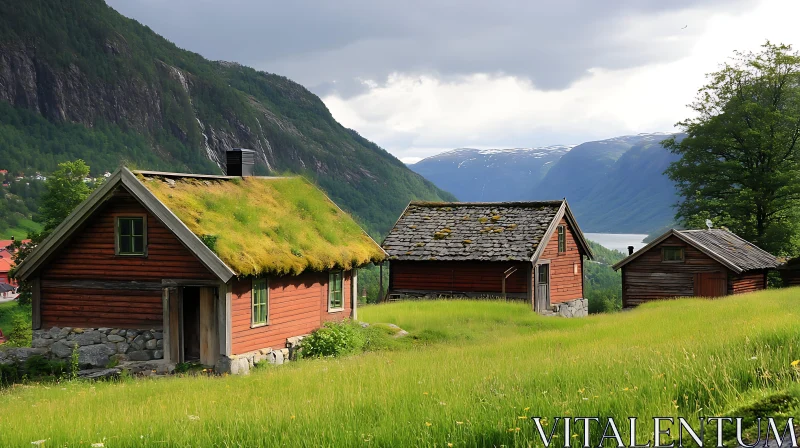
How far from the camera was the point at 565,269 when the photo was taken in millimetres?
43156

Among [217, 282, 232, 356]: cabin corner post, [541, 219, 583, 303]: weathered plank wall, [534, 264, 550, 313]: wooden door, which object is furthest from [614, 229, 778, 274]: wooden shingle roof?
[217, 282, 232, 356]: cabin corner post

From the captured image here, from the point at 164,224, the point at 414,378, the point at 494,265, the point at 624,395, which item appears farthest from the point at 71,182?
the point at 624,395

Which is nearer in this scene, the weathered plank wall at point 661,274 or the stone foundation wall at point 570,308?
the stone foundation wall at point 570,308

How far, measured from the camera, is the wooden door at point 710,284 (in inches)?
1735

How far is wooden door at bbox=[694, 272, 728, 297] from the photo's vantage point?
145ft

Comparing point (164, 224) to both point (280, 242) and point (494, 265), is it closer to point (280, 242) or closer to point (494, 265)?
point (280, 242)

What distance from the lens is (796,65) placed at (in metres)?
56.7

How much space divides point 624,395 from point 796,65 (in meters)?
55.4

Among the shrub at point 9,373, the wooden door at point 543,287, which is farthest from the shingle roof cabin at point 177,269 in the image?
the wooden door at point 543,287

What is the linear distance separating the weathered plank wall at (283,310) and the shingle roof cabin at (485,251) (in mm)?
10897

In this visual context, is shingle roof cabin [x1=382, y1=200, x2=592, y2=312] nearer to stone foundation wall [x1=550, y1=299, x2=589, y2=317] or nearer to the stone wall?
stone foundation wall [x1=550, y1=299, x2=589, y2=317]

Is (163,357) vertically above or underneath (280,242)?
underneath

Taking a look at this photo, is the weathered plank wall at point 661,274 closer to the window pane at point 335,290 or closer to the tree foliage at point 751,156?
the tree foliage at point 751,156

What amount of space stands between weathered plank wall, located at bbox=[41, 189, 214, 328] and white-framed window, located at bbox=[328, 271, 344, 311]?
6.37 m
